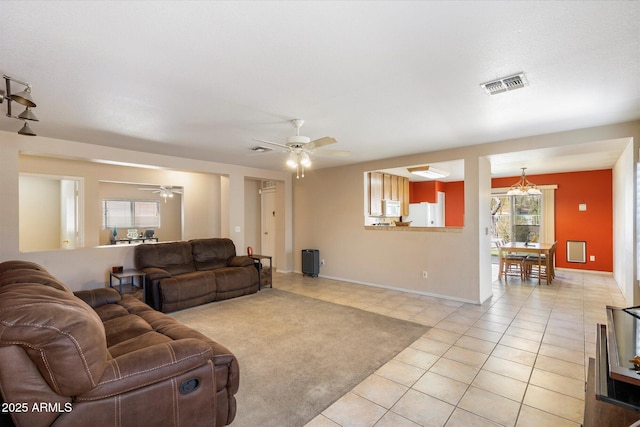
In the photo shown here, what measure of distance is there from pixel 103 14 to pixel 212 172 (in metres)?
4.27

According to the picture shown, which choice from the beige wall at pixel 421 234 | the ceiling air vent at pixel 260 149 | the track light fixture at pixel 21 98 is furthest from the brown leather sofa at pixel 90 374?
the beige wall at pixel 421 234

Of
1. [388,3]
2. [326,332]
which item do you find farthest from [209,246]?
[388,3]

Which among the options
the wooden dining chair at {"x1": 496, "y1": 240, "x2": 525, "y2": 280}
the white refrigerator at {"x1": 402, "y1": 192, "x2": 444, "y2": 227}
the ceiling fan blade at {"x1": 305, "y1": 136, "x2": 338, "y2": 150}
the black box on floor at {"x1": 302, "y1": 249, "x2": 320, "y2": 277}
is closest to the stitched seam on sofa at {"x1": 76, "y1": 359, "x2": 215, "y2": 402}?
the ceiling fan blade at {"x1": 305, "y1": 136, "x2": 338, "y2": 150}

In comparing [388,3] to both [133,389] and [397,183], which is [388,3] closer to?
[133,389]

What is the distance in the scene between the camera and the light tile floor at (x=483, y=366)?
2072mm

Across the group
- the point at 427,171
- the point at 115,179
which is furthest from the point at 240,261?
the point at 427,171

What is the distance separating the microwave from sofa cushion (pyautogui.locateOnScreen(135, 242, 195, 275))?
13.8 ft

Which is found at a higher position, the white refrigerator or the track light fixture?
the track light fixture

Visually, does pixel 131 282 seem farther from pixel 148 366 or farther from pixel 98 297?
pixel 148 366

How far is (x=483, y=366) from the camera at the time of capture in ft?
8.95

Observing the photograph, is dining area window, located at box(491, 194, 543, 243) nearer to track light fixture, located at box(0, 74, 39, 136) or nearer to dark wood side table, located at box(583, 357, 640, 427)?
dark wood side table, located at box(583, 357, 640, 427)

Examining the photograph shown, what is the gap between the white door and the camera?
7.89 meters

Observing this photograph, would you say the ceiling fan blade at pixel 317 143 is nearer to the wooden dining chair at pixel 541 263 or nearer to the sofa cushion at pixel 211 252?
the sofa cushion at pixel 211 252

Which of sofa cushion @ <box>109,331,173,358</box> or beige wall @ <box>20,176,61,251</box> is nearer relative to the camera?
sofa cushion @ <box>109,331,173,358</box>
